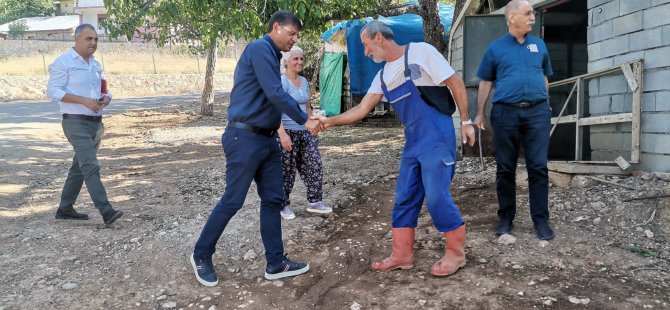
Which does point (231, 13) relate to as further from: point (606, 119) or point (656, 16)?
point (656, 16)

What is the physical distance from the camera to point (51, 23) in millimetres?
49438

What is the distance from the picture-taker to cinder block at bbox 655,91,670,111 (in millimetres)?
4570

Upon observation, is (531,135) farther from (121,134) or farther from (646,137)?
(121,134)

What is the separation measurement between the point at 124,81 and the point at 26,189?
23862 mm

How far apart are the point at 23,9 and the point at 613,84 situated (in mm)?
62243

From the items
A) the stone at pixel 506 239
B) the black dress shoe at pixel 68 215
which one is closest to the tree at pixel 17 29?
the black dress shoe at pixel 68 215

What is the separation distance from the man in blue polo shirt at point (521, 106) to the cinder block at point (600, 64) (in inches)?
65.9

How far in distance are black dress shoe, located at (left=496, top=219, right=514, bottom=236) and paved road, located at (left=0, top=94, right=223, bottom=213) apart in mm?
5079

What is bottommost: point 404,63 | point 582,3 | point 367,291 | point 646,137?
point 367,291

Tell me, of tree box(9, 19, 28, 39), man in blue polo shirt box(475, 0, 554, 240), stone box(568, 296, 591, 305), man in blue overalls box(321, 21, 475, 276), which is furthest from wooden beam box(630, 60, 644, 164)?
tree box(9, 19, 28, 39)

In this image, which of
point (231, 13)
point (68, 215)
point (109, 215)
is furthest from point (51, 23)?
point (109, 215)

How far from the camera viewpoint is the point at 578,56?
8.21m

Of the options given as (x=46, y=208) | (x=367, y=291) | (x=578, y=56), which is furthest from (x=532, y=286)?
(x=578, y=56)

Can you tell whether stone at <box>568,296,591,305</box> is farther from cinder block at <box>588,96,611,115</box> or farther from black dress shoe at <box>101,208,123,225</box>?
black dress shoe at <box>101,208,123,225</box>
